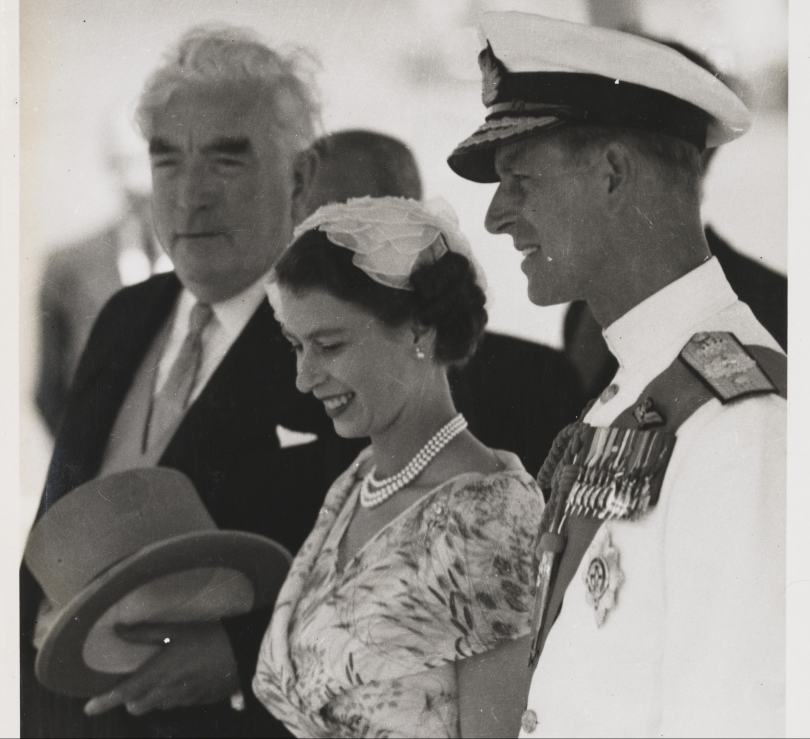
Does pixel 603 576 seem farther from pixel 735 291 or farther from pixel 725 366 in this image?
pixel 735 291

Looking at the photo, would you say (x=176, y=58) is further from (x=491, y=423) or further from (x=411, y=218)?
(x=491, y=423)

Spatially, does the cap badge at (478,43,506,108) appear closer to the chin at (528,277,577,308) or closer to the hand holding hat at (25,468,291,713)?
the chin at (528,277,577,308)

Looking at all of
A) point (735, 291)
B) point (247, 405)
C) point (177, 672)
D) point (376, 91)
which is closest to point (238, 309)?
point (247, 405)

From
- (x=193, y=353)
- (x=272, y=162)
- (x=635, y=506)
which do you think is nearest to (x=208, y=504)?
(x=193, y=353)

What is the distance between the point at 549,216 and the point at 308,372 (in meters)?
0.60

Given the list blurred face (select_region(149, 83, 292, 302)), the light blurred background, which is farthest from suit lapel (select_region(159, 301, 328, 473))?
the light blurred background

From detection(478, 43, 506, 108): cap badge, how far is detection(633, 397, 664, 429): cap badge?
2.32 ft

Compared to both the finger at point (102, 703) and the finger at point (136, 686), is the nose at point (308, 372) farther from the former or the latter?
the finger at point (102, 703)

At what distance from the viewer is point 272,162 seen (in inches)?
96.1

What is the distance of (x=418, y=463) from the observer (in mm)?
2320

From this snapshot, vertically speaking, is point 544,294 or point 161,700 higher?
point 544,294

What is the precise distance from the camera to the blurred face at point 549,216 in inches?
86.4

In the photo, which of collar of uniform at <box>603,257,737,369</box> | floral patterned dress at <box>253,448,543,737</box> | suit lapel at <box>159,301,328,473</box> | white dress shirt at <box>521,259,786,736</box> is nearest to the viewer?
white dress shirt at <box>521,259,786,736</box>

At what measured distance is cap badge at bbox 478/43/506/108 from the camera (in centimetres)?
227
